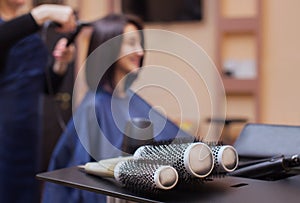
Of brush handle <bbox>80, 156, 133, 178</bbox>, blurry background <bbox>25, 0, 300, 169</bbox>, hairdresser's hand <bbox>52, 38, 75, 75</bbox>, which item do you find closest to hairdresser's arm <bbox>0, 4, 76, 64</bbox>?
hairdresser's hand <bbox>52, 38, 75, 75</bbox>

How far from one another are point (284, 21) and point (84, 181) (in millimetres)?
2144

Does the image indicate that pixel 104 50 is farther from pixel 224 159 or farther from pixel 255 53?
pixel 255 53

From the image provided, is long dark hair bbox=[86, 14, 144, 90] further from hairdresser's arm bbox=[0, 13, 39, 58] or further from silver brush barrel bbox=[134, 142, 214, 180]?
silver brush barrel bbox=[134, 142, 214, 180]

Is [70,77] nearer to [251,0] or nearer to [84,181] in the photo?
[251,0]

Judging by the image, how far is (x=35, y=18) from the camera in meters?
1.51

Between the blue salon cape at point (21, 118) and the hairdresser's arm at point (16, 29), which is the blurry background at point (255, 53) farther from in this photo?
the hairdresser's arm at point (16, 29)

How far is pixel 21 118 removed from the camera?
1.72 metres

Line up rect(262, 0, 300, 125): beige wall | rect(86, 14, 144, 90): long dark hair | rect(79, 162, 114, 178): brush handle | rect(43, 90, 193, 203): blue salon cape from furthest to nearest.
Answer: rect(262, 0, 300, 125): beige wall
rect(86, 14, 144, 90): long dark hair
rect(43, 90, 193, 203): blue salon cape
rect(79, 162, 114, 178): brush handle

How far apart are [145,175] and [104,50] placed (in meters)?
0.86

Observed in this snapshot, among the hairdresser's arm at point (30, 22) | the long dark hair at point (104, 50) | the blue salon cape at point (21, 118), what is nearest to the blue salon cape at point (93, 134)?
the long dark hair at point (104, 50)

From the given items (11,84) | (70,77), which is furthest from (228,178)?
(70,77)

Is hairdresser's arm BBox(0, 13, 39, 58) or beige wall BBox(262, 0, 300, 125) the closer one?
hairdresser's arm BBox(0, 13, 39, 58)

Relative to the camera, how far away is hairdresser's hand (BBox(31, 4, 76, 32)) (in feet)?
4.99

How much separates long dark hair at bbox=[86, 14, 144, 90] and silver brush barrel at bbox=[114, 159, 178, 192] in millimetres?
766
